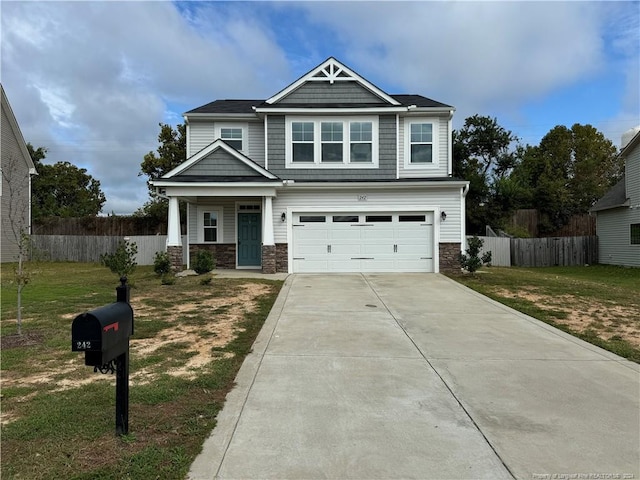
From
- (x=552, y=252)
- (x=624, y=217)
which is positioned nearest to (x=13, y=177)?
(x=552, y=252)

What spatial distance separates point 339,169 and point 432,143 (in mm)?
3842

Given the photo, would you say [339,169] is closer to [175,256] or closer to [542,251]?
[175,256]

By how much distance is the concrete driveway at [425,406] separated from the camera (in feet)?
11.1

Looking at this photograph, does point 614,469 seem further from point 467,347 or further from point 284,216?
point 284,216

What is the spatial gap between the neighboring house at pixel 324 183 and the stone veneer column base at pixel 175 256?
5 cm

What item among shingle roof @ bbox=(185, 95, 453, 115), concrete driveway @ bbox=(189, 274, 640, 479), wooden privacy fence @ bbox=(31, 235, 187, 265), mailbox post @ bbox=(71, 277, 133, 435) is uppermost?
shingle roof @ bbox=(185, 95, 453, 115)

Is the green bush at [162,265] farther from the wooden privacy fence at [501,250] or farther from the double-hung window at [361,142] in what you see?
the wooden privacy fence at [501,250]

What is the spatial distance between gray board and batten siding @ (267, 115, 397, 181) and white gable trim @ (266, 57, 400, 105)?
0.99 metres

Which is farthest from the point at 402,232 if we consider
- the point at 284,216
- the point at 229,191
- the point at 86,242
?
the point at 86,242

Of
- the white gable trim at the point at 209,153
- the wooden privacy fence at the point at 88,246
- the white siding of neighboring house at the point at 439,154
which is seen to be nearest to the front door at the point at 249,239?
the white gable trim at the point at 209,153

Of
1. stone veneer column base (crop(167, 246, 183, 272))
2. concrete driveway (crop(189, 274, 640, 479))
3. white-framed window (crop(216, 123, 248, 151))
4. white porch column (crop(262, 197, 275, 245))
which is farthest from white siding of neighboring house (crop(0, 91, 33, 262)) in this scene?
concrete driveway (crop(189, 274, 640, 479))

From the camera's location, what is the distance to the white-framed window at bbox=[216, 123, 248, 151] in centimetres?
1847

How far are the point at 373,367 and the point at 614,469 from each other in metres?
2.82

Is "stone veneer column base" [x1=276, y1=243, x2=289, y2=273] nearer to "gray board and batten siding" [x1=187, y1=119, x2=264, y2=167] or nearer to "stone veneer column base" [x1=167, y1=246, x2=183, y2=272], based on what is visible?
"stone veneer column base" [x1=167, y1=246, x2=183, y2=272]
